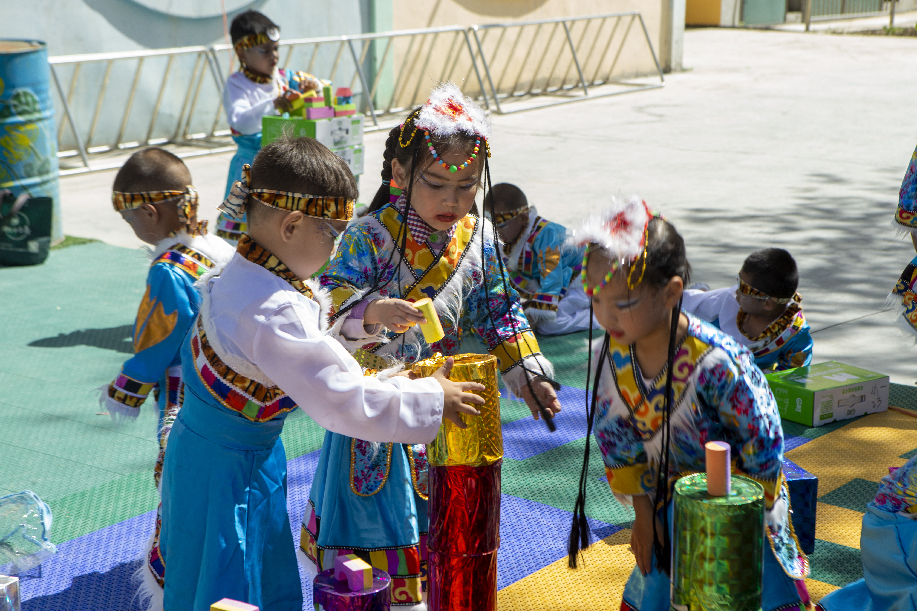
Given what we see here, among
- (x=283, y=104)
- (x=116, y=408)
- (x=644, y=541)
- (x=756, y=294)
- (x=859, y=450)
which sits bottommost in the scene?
(x=859, y=450)

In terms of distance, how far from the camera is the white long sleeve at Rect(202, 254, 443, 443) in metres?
2.09

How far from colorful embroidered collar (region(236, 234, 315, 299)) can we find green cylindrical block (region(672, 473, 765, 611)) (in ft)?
3.35

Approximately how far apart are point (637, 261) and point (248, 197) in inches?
35.2

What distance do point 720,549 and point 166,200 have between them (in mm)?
2442

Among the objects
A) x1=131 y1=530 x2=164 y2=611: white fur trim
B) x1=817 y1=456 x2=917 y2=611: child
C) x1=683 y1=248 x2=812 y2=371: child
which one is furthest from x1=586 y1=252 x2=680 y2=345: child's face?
x1=683 y1=248 x2=812 y2=371: child

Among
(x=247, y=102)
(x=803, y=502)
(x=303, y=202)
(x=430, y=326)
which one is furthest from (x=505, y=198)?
(x=303, y=202)

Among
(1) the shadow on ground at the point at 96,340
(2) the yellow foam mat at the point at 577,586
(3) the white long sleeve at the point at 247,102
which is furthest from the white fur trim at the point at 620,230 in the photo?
(3) the white long sleeve at the point at 247,102

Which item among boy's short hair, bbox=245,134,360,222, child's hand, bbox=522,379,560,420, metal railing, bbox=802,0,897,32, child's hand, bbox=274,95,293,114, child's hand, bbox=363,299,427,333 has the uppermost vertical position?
boy's short hair, bbox=245,134,360,222

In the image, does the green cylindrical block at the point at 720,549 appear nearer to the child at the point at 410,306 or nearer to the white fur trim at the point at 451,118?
the child at the point at 410,306

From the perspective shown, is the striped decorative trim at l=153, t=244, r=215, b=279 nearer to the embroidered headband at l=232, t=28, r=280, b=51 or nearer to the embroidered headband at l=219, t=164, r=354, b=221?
the embroidered headband at l=219, t=164, r=354, b=221

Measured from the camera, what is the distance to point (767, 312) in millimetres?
4816

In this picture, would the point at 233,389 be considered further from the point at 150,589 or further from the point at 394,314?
the point at 150,589

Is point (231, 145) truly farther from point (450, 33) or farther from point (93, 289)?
point (93, 289)

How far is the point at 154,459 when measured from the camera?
4.39 m
